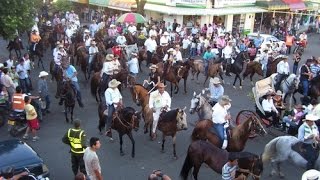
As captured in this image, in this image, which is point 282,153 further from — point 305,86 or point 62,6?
point 62,6

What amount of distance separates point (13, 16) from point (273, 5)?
A: 25.8 meters

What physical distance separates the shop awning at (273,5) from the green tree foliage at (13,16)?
23.7 metres

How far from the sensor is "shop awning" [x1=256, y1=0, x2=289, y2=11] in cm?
3634

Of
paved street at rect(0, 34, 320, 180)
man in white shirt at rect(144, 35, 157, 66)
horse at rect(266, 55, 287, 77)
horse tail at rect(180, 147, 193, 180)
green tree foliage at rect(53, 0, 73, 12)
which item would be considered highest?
green tree foliage at rect(53, 0, 73, 12)

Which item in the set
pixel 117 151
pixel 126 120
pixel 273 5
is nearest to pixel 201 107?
pixel 126 120

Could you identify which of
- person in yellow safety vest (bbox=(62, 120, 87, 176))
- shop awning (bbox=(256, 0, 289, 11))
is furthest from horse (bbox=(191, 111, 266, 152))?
shop awning (bbox=(256, 0, 289, 11))

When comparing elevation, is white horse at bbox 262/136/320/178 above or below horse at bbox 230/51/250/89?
below

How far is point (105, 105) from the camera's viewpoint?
13680mm

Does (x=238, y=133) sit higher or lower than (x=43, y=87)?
lower

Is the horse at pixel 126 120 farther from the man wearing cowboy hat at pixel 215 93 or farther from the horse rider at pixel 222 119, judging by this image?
the man wearing cowboy hat at pixel 215 93

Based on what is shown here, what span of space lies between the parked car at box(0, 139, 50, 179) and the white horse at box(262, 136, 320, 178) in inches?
225

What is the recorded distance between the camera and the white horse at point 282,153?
1069 centimetres

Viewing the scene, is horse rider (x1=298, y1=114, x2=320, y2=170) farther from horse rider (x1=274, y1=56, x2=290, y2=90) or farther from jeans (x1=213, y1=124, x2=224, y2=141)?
horse rider (x1=274, y1=56, x2=290, y2=90)

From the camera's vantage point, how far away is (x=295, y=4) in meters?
38.1
